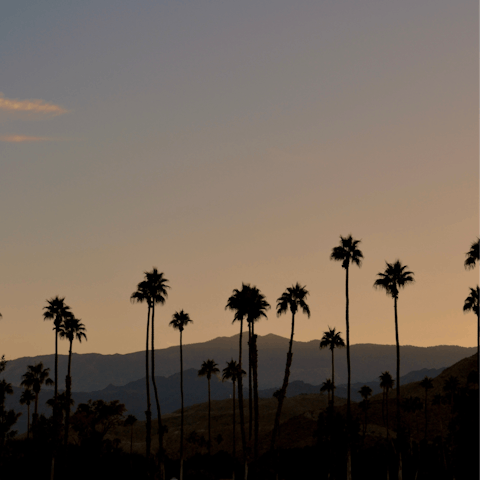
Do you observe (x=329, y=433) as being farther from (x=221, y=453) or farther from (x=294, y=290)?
(x=221, y=453)

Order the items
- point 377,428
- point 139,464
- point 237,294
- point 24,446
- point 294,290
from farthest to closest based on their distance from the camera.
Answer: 1. point 377,428
2. point 139,464
3. point 24,446
4. point 294,290
5. point 237,294

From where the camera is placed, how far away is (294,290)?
71500 millimetres

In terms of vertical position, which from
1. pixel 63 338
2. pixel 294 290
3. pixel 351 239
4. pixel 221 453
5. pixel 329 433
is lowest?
pixel 221 453

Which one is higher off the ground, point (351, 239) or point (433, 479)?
point (351, 239)

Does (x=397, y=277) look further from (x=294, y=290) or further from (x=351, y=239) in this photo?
(x=294, y=290)

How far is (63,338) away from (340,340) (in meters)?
41.8

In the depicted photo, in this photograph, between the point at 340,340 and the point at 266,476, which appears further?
the point at 340,340

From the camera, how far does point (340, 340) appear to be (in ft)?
313

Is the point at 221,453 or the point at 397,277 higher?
the point at 397,277

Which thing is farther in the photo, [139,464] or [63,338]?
[139,464]

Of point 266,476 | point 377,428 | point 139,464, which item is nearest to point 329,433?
point 266,476

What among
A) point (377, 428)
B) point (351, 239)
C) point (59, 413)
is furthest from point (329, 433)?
point (377, 428)

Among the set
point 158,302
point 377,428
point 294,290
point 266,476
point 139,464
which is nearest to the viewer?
point 294,290

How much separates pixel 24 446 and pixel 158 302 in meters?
37.6
